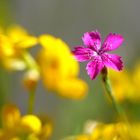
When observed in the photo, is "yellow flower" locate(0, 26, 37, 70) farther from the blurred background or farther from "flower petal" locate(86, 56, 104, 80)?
the blurred background

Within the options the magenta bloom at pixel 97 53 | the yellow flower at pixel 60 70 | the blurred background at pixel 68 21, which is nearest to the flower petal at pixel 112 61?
the magenta bloom at pixel 97 53

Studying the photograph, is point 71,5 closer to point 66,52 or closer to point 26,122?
point 66,52

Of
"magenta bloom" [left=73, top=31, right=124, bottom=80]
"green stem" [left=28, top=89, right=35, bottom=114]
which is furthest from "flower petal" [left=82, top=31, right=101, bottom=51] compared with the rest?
"green stem" [left=28, top=89, right=35, bottom=114]

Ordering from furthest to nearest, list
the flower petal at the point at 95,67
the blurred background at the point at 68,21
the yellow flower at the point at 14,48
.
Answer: the blurred background at the point at 68,21 < the yellow flower at the point at 14,48 < the flower petal at the point at 95,67

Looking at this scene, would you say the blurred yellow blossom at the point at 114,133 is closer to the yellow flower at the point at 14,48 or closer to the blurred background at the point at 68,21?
the yellow flower at the point at 14,48

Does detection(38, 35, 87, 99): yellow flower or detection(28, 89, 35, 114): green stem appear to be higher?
detection(38, 35, 87, 99): yellow flower

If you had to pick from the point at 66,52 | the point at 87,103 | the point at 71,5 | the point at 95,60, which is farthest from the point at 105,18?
the point at 95,60

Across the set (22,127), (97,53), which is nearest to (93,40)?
(97,53)

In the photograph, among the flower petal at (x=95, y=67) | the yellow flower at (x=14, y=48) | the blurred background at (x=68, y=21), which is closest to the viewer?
the flower petal at (x=95, y=67)
